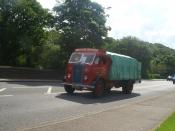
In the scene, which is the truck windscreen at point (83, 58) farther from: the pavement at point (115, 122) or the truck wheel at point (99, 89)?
the pavement at point (115, 122)

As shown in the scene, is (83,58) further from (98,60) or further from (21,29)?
(21,29)

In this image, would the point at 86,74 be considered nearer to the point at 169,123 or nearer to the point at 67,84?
the point at 67,84

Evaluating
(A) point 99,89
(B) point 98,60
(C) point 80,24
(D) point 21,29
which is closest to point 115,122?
(A) point 99,89

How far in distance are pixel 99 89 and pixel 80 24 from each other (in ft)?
87.3

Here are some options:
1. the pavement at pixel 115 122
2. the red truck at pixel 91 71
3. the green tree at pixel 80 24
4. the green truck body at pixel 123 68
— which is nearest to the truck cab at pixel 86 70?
the red truck at pixel 91 71

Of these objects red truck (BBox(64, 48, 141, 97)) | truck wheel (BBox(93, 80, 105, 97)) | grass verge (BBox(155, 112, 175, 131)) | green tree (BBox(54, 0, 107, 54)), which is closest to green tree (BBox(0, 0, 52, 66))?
green tree (BBox(54, 0, 107, 54))

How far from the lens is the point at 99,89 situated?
25.6 m

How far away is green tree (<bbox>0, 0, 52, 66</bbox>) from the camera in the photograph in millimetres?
57125

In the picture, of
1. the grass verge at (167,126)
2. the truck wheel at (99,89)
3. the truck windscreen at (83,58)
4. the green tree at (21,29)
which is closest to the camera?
the grass verge at (167,126)

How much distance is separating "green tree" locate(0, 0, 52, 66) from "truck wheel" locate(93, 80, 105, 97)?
3047 cm

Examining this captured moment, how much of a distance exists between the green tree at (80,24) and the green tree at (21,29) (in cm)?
335

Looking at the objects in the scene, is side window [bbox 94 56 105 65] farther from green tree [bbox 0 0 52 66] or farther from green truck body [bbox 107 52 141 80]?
green tree [bbox 0 0 52 66]

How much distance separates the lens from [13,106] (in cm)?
1733

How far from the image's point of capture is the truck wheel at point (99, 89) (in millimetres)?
25266
